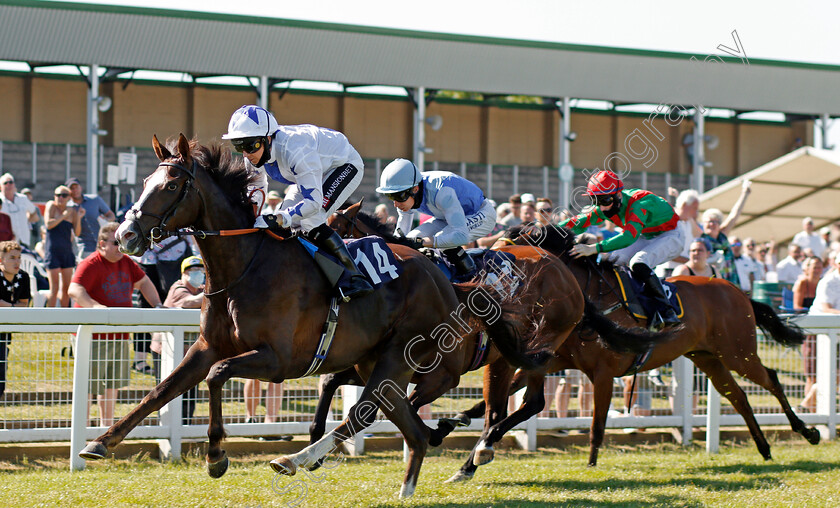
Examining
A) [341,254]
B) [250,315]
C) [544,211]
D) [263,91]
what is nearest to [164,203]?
[250,315]

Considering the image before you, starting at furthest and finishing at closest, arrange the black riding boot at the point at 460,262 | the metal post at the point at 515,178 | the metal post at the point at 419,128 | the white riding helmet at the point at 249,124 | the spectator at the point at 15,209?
the metal post at the point at 515,178, the metal post at the point at 419,128, the spectator at the point at 15,209, the black riding boot at the point at 460,262, the white riding helmet at the point at 249,124

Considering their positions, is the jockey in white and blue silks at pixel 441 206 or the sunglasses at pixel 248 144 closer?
the sunglasses at pixel 248 144

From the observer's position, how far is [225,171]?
4.61 m

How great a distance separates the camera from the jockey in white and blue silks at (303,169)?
455cm

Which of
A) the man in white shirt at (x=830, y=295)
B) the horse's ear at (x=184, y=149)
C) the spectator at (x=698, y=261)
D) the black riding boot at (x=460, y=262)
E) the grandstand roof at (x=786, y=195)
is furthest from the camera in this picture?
the grandstand roof at (x=786, y=195)

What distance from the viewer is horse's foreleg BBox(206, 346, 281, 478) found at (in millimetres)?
4215

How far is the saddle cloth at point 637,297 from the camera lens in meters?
6.65

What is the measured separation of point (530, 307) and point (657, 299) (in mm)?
1358

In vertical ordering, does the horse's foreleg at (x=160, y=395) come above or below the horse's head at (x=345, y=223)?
below

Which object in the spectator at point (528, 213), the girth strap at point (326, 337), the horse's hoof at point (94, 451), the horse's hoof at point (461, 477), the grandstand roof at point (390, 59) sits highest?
the grandstand roof at point (390, 59)

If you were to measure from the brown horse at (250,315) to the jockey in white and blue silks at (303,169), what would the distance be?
0.11 metres

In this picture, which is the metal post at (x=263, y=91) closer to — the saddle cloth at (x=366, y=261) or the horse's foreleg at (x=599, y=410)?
the horse's foreleg at (x=599, y=410)

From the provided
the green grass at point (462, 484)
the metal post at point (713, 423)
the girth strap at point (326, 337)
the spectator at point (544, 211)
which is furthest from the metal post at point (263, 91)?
the girth strap at point (326, 337)

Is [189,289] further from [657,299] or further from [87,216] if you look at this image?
[87,216]
